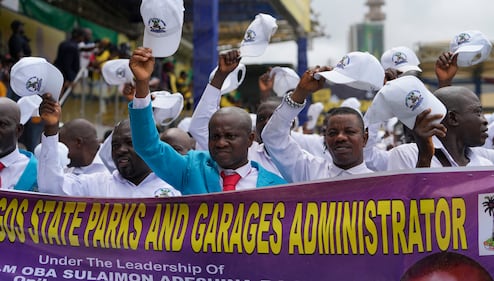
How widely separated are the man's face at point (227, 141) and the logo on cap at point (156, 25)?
0.60 meters

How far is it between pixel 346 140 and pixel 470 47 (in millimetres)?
1610

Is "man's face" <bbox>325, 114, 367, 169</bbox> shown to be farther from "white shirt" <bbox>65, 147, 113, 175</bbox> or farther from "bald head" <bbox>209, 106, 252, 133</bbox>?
"white shirt" <bbox>65, 147, 113, 175</bbox>

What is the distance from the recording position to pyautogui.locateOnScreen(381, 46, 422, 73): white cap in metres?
5.06

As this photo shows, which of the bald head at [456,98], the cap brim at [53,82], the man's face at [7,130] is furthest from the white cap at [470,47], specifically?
the man's face at [7,130]

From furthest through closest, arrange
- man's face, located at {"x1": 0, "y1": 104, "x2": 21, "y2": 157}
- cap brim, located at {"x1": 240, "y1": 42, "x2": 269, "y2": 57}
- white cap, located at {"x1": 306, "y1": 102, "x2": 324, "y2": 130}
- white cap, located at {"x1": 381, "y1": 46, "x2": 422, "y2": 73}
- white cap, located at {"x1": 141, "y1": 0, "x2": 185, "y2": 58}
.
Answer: white cap, located at {"x1": 306, "y1": 102, "x2": 324, "y2": 130} < white cap, located at {"x1": 381, "y1": 46, "x2": 422, "y2": 73} < cap brim, located at {"x1": 240, "y1": 42, "x2": 269, "y2": 57} < man's face, located at {"x1": 0, "y1": 104, "x2": 21, "y2": 157} < white cap, located at {"x1": 141, "y1": 0, "x2": 185, "y2": 58}

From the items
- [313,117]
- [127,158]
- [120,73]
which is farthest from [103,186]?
[313,117]

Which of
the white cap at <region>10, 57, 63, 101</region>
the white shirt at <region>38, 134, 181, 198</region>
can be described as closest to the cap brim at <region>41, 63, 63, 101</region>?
the white cap at <region>10, 57, 63, 101</region>

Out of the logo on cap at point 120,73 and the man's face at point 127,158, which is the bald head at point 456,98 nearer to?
the man's face at point 127,158

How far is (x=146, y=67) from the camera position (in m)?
3.37

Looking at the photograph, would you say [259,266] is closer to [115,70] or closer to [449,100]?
[449,100]

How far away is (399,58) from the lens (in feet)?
16.9

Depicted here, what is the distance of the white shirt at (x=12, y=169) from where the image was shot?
4.19 m

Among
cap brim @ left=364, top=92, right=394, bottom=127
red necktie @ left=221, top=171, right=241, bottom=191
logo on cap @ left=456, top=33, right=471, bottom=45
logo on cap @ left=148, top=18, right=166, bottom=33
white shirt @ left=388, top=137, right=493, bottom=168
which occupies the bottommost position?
red necktie @ left=221, top=171, right=241, bottom=191

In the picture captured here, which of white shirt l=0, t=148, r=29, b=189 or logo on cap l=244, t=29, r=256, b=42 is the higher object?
logo on cap l=244, t=29, r=256, b=42
